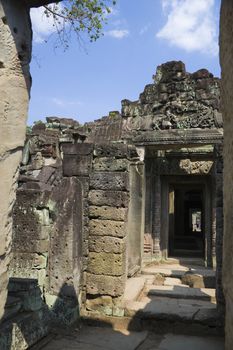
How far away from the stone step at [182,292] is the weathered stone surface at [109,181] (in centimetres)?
254

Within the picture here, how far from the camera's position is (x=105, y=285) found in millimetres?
6137

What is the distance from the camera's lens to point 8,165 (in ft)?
7.39

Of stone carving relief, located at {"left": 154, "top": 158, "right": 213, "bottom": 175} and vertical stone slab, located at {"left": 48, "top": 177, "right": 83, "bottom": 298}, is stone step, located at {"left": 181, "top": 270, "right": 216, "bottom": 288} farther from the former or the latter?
stone carving relief, located at {"left": 154, "top": 158, "right": 213, "bottom": 175}

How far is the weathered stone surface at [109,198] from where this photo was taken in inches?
245

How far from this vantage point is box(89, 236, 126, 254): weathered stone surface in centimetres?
613

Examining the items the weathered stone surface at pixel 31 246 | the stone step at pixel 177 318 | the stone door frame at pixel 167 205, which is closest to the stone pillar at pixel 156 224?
the stone door frame at pixel 167 205

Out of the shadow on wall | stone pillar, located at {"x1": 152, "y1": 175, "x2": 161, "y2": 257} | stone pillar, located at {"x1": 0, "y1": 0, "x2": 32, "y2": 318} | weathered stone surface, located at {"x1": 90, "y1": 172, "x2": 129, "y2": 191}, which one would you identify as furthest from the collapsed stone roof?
stone pillar, located at {"x1": 0, "y1": 0, "x2": 32, "y2": 318}

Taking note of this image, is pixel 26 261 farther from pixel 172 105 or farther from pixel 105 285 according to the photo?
pixel 172 105

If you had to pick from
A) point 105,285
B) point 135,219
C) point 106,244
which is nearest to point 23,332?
point 105,285

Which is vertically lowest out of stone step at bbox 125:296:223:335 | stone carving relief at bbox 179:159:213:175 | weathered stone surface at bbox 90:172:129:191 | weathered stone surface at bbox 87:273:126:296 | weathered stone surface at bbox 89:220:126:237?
stone step at bbox 125:296:223:335

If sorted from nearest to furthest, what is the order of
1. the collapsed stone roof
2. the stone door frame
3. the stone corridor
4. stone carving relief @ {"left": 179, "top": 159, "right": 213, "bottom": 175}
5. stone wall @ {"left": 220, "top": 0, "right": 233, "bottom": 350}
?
stone wall @ {"left": 220, "top": 0, "right": 233, "bottom": 350} < the stone corridor < the collapsed stone roof < the stone door frame < stone carving relief @ {"left": 179, "top": 159, "right": 213, "bottom": 175}

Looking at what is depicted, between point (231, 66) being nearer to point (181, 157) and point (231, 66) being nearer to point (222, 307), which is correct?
point (222, 307)

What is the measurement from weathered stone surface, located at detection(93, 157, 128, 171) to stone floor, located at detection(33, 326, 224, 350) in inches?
99.3

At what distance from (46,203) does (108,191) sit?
1151 millimetres
